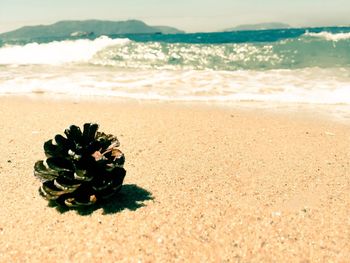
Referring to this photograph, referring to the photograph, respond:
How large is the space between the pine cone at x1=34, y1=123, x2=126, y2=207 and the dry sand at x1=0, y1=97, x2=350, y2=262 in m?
0.15

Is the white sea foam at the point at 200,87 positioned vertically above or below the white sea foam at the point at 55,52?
below

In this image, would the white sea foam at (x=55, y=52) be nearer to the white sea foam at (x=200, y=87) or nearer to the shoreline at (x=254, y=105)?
the white sea foam at (x=200, y=87)

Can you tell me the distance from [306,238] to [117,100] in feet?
25.9

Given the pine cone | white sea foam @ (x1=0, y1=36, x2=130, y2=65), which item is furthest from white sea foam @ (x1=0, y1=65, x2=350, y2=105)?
white sea foam @ (x1=0, y1=36, x2=130, y2=65)

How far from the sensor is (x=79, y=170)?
11.8 feet

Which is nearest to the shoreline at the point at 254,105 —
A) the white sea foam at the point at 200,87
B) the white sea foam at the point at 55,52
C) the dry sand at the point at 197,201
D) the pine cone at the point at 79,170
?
the white sea foam at the point at 200,87

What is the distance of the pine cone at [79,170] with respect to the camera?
11.9 feet

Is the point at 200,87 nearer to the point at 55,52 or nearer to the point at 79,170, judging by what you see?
the point at 79,170

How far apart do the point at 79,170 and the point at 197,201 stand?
1135 millimetres

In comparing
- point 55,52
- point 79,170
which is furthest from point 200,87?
point 55,52

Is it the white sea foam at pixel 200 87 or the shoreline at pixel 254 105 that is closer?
the shoreline at pixel 254 105

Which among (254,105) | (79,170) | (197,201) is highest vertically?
(79,170)

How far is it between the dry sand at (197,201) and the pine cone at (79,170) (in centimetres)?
15

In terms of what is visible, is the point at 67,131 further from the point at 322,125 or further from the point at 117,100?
the point at 117,100
